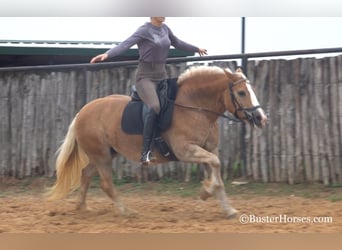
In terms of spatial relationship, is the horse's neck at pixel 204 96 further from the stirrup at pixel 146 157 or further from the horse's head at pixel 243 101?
the stirrup at pixel 146 157

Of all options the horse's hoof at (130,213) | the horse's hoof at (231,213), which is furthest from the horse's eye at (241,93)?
the horse's hoof at (130,213)

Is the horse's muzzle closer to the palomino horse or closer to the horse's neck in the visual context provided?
the palomino horse

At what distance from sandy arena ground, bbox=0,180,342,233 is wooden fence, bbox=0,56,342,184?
314mm

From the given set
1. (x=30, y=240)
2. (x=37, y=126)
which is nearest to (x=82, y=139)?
(x=37, y=126)

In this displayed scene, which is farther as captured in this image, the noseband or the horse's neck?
the horse's neck

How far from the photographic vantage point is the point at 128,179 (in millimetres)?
6875

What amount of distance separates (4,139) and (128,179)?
1502 millimetres

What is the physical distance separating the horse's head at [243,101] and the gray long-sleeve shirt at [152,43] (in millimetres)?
470

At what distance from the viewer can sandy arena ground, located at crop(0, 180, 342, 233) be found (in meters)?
5.14

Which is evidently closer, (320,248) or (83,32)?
(320,248)

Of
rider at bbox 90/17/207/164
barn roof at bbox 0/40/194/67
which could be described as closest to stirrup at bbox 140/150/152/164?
rider at bbox 90/17/207/164

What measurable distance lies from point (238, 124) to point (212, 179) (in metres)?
1.35

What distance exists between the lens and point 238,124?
273 inches

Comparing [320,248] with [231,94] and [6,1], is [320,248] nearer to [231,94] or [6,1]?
[231,94]
